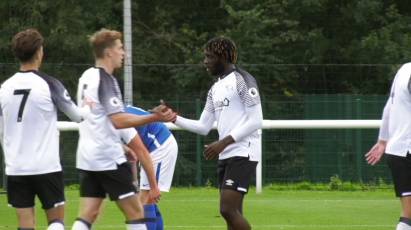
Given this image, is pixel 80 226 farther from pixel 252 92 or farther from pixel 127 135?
pixel 252 92

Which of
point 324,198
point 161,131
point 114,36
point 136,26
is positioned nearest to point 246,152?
point 161,131

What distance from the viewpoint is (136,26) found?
30203 mm

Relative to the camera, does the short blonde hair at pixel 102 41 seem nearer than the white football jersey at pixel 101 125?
No

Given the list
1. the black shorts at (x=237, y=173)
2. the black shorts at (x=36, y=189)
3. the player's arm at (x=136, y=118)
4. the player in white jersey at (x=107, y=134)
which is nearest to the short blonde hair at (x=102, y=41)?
the player in white jersey at (x=107, y=134)

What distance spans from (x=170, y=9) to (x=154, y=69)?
775 cm

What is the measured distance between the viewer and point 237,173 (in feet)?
32.4

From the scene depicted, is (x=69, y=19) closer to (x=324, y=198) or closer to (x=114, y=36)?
(x=324, y=198)

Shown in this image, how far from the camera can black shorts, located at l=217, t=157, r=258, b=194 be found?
389 inches

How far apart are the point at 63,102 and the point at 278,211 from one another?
6941mm

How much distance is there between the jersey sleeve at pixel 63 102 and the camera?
28.1ft

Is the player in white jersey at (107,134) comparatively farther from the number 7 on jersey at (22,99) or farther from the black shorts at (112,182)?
the number 7 on jersey at (22,99)

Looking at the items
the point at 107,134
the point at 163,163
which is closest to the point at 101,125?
the point at 107,134

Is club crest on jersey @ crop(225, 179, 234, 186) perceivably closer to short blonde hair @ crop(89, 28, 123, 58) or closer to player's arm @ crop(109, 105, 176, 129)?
player's arm @ crop(109, 105, 176, 129)

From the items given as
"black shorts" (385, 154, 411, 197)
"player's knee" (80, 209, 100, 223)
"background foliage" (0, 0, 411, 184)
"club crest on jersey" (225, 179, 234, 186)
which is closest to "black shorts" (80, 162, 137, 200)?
"player's knee" (80, 209, 100, 223)
